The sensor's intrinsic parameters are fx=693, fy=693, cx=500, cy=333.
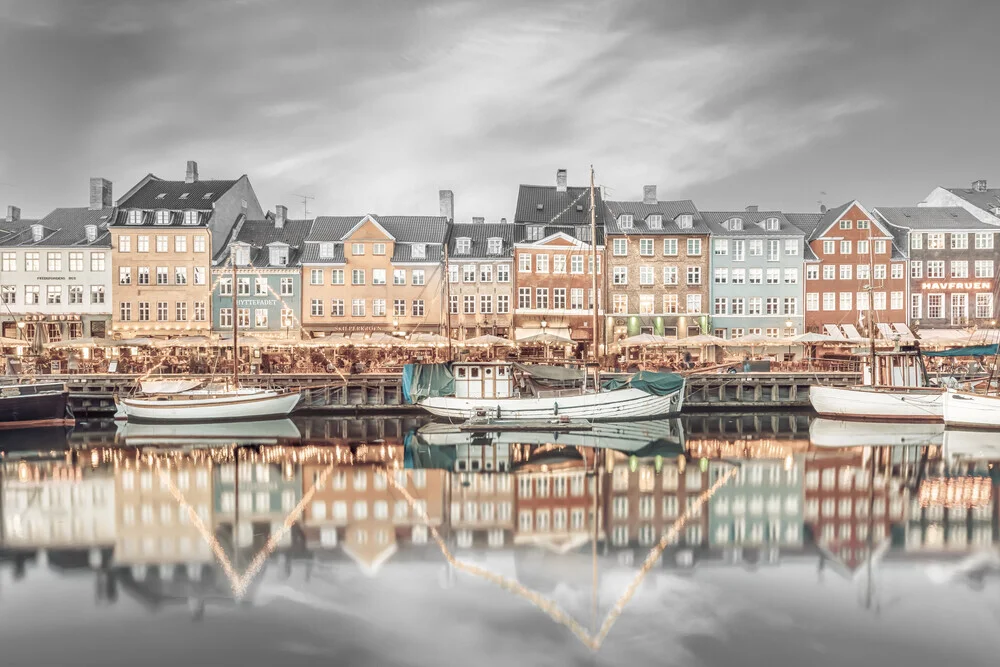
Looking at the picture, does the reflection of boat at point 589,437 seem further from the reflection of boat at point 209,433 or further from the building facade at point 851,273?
the building facade at point 851,273

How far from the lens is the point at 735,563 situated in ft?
46.2

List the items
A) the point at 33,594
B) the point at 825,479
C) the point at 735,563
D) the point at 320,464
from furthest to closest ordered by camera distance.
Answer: the point at 320,464
the point at 825,479
the point at 735,563
the point at 33,594

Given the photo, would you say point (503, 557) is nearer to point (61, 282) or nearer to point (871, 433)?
point (871, 433)

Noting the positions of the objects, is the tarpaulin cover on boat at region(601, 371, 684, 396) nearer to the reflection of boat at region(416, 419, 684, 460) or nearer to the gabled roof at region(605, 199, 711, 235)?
the reflection of boat at region(416, 419, 684, 460)

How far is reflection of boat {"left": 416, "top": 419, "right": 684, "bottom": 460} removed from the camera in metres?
26.7

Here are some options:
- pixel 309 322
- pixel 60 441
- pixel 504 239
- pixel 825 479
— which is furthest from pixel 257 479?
pixel 504 239

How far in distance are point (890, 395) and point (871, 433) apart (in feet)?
12.3

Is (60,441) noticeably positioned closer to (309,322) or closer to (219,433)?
(219,433)

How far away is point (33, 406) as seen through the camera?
32219mm

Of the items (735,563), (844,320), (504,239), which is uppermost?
(504,239)

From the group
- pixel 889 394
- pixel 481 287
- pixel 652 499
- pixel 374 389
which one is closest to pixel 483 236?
pixel 481 287

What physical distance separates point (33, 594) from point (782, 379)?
35.3 metres

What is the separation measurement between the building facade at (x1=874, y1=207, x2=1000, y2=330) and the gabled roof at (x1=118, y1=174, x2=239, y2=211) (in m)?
49.6

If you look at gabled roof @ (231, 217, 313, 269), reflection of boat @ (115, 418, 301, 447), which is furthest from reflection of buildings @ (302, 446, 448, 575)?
gabled roof @ (231, 217, 313, 269)
